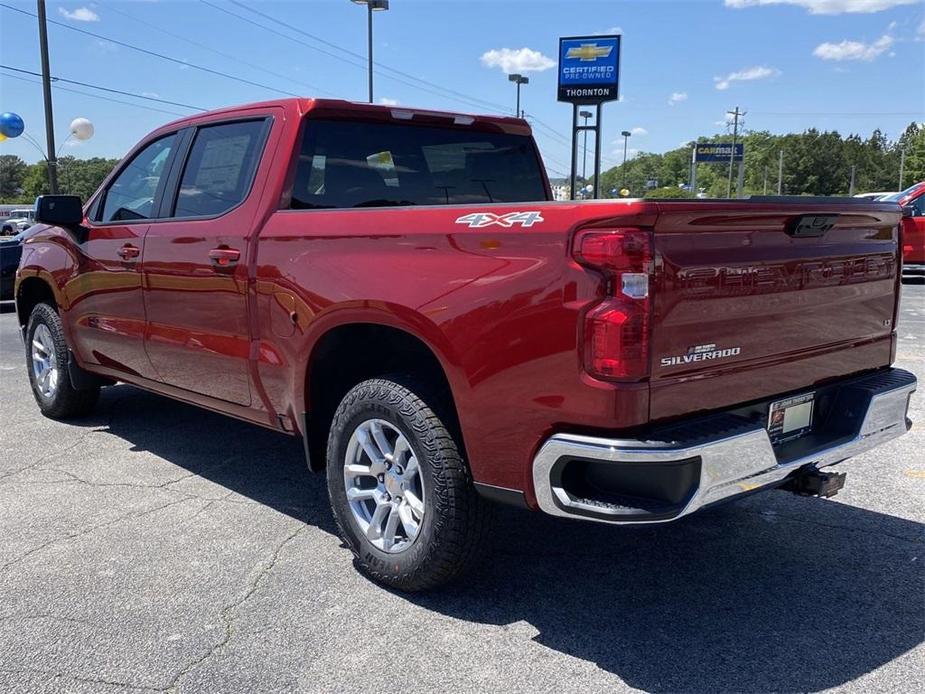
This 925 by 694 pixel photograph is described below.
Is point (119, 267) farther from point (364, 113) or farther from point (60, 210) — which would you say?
point (364, 113)

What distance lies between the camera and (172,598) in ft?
10.7

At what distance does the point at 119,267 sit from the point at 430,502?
2.77m

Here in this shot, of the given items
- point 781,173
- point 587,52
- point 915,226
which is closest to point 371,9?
point 587,52

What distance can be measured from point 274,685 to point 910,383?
111 inches

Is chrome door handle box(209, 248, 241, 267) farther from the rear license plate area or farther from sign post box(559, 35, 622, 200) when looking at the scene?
sign post box(559, 35, 622, 200)

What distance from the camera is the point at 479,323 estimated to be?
9.23ft

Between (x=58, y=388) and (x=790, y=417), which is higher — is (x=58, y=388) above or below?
below

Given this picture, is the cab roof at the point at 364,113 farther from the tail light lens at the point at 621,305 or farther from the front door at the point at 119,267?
the tail light lens at the point at 621,305

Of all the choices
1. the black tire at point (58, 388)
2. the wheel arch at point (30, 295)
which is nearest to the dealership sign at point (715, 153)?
the wheel arch at point (30, 295)

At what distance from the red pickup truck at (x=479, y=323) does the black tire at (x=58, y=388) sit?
46.2 inches

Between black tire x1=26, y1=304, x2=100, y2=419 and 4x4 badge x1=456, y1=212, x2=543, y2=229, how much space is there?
3.94 metres

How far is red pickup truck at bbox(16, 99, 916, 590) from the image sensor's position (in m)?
2.57

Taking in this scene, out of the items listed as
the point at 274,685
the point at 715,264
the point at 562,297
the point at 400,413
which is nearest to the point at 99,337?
the point at 400,413

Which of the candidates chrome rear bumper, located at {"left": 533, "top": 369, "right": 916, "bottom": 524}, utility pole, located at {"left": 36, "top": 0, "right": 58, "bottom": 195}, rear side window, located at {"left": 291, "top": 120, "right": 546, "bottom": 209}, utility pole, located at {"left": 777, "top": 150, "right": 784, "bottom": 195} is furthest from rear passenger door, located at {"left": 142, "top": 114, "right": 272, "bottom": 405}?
utility pole, located at {"left": 777, "top": 150, "right": 784, "bottom": 195}
